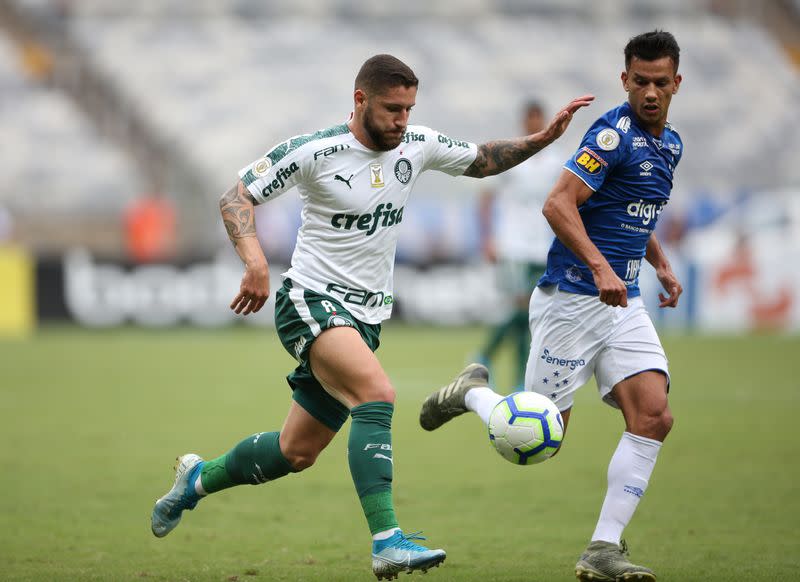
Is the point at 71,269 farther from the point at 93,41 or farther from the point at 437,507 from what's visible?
the point at 437,507

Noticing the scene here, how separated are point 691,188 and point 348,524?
23.1 meters

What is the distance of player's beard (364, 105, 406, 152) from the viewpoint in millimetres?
5500

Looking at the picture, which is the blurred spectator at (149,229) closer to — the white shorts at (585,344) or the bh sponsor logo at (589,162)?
the white shorts at (585,344)

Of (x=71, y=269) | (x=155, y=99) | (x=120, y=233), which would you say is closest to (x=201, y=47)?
(x=155, y=99)

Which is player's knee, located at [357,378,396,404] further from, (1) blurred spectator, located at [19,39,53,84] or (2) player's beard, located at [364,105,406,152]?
(1) blurred spectator, located at [19,39,53,84]

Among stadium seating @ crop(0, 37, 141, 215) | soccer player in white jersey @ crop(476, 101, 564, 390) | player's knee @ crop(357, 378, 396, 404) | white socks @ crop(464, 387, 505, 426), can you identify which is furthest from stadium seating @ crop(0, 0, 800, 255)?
player's knee @ crop(357, 378, 396, 404)

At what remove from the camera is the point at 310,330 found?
548 cm

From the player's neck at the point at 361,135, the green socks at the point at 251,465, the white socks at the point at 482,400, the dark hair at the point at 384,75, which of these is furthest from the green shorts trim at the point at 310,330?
the dark hair at the point at 384,75

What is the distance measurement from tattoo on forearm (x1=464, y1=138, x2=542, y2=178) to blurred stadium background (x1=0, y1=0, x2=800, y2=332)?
47.7 feet

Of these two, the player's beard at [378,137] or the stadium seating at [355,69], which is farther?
the stadium seating at [355,69]

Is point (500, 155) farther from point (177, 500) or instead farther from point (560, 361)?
point (177, 500)

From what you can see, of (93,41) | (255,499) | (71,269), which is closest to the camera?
(255,499)

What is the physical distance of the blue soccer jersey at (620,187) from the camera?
5.57m

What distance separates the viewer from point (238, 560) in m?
5.94
